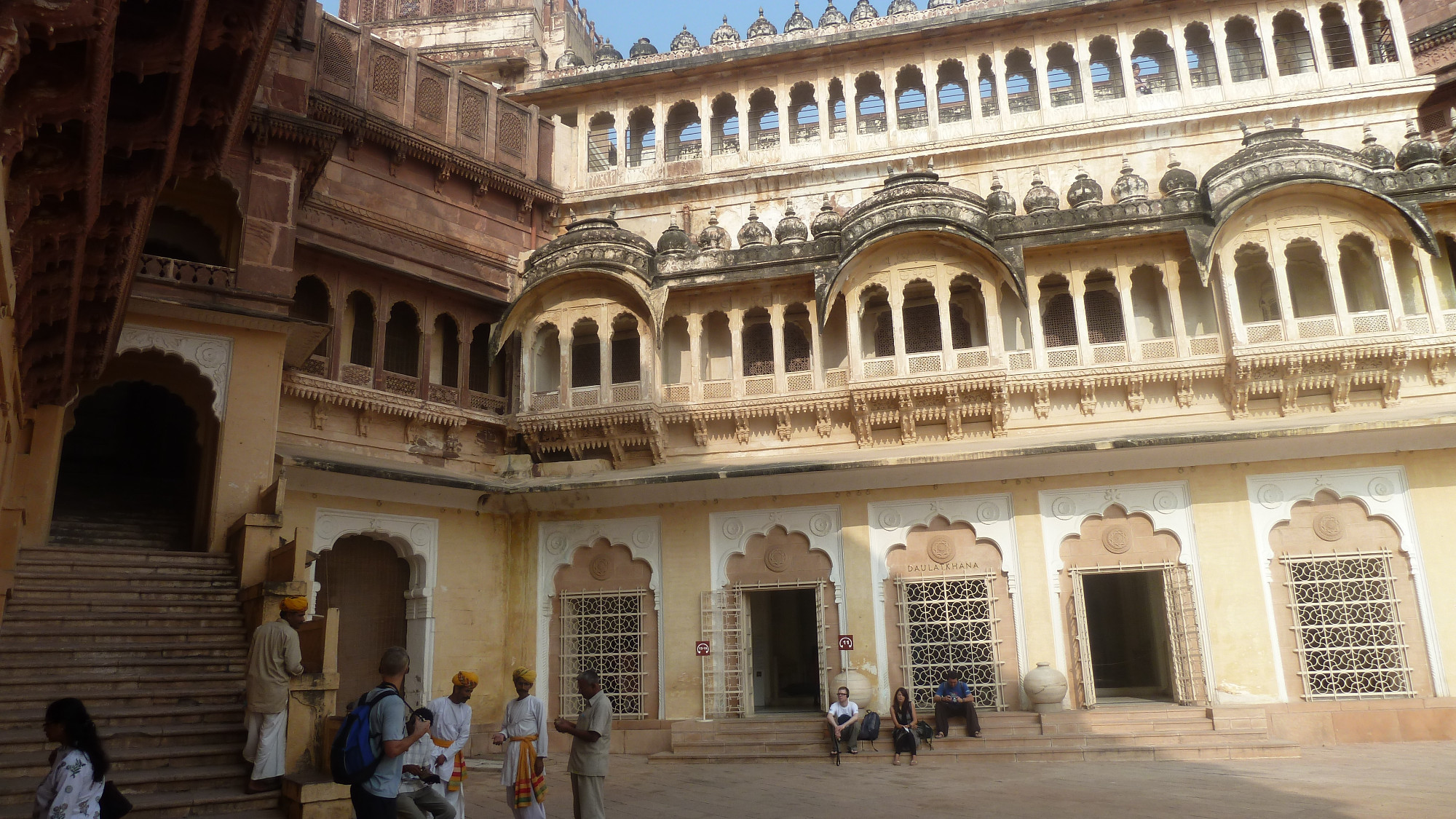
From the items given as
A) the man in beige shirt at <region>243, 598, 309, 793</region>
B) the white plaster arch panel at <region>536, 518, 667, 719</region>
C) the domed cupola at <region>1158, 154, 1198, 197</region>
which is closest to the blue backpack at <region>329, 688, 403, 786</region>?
the man in beige shirt at <region>243, 598, 309, 793</region>

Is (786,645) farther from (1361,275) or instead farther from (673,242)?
(1361,275)

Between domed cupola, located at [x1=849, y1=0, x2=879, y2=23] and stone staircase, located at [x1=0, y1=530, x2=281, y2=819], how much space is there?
1521cm

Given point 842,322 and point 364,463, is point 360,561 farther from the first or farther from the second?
point 842,322

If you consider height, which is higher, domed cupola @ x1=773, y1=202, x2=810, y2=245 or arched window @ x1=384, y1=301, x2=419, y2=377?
domed cupola @ x1=773, y1=202, x2=810, y2=245

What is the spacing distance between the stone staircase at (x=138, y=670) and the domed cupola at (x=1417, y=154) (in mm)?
15468

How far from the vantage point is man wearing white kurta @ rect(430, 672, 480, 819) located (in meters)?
5.84

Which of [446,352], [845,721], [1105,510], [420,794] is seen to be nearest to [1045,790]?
[845,721]

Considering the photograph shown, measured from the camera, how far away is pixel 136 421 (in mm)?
15703

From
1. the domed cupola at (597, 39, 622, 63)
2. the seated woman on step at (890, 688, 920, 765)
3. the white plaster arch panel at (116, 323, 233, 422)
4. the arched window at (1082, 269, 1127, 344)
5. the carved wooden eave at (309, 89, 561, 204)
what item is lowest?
the seated woman on step at (890, 688, 920, 765)

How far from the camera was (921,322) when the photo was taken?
50.0 ft

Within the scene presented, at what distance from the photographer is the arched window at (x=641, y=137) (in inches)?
715

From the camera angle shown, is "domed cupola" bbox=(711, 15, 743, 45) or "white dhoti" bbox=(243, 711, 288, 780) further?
"domed cupola" bbox=(711, 15, 743, 45)

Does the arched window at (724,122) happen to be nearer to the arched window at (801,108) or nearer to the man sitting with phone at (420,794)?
the arched window at (801,108)

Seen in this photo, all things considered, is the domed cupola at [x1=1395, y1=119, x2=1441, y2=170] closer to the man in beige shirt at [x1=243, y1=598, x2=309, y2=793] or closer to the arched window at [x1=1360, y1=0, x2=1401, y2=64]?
the arched window at [x1=1360, y1=0, x2=1401, y2=64]
